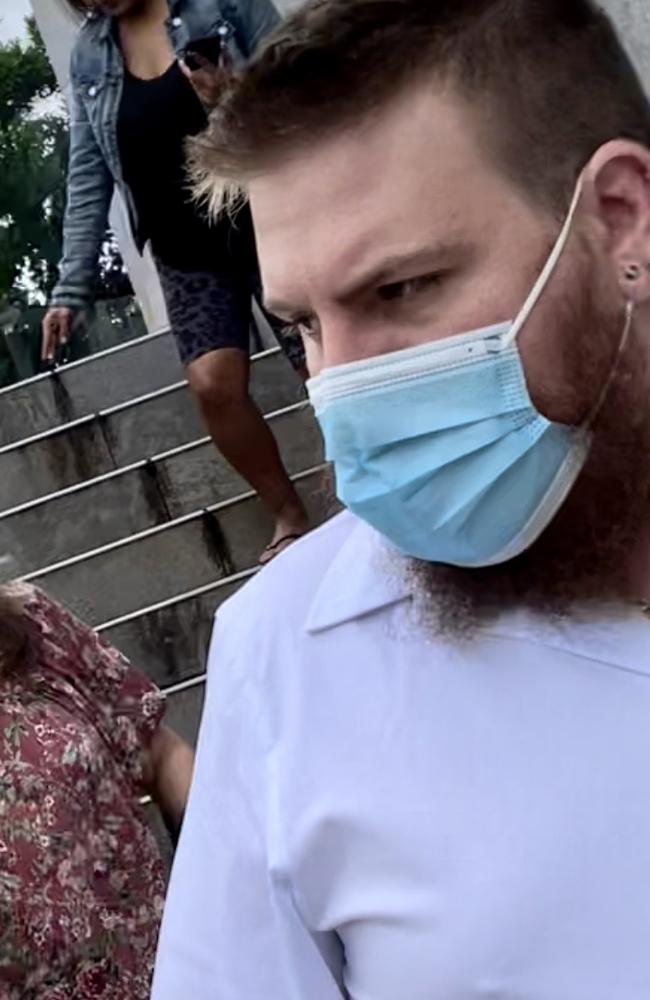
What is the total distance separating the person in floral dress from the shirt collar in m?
0.98

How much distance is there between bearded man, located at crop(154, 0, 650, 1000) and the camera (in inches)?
45.7

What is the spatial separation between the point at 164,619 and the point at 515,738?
9.74ft

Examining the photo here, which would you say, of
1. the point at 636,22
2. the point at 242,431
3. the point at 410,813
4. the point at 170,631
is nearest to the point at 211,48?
the point at 242,431

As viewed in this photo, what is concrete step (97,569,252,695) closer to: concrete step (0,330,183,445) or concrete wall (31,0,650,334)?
concrete step (0,330,183,445)

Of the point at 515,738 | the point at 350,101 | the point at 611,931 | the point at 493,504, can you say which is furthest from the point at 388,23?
the point at 611,931

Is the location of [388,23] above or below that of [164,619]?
above

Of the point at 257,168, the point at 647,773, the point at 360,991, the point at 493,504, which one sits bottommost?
the point at 360,991

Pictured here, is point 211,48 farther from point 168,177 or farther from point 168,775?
point 168,775

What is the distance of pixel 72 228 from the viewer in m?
4.16

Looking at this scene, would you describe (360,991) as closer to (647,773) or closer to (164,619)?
(647,773)

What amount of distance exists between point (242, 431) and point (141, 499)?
0.99m

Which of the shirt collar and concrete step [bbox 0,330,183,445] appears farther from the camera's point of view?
concrete step [bbox 0,330,183,445]

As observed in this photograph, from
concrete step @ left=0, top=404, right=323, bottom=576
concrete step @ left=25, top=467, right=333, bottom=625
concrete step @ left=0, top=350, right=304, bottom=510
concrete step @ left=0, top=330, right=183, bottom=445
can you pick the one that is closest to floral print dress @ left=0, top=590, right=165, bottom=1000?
concrete step @ left=25, top=467, right=333, bottom=625

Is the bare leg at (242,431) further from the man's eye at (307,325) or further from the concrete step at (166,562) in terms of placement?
the man's eye at (307,325)
